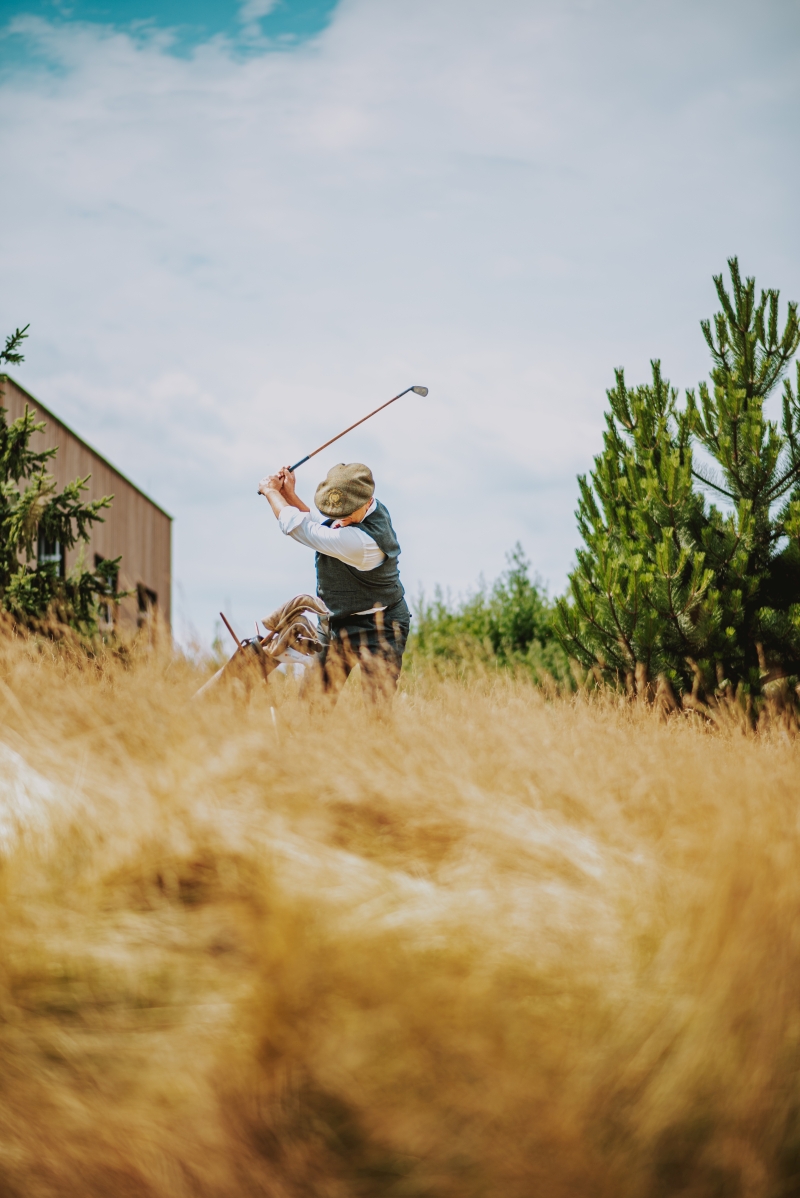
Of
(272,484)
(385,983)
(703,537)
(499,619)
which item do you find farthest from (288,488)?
(499,619)

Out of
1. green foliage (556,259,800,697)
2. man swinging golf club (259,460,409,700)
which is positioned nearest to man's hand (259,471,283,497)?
man swinging golf club (259,460,409,700)

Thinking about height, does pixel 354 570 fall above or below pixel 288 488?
below

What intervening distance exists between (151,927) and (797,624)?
7.21 meters

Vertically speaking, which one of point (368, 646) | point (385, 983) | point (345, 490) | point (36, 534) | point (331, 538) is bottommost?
point (385, 983)

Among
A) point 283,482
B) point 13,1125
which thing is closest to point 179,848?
point 13,1125

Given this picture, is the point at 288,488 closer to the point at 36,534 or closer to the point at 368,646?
the point at 368,646

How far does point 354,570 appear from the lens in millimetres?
4898

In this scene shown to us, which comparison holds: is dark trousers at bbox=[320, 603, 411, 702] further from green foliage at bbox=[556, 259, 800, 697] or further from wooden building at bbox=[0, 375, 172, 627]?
wooden building at bbox=[0, 375, 172, 627]

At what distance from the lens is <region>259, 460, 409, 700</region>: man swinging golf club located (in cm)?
467

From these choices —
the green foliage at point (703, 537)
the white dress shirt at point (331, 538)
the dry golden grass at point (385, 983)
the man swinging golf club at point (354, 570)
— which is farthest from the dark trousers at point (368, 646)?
the green foliage at point (703, 537)

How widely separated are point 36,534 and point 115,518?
39.9ft

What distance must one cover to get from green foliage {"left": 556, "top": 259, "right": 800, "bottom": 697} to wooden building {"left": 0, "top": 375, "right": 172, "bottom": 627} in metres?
9.20

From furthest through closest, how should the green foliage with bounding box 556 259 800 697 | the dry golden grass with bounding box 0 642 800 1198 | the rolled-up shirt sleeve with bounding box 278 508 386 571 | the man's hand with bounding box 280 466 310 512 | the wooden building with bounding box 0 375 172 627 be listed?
the wooden building with bounding box 0 375 172 627 < the green foliage with bounding box 556 259 800 697 < the man's hand with bounding box 280 466 310 512 < the rolled-up shirt sleeve with bounding box 278 508 386 571 < the dry golden grass with bounding box 0 642 800 1198

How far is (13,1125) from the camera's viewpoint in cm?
191
